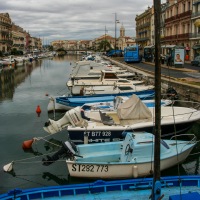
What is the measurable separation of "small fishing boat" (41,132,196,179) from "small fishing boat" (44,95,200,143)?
179 cm

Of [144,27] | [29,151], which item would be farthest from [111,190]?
[144,27]

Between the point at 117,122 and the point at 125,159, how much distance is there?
400 cm

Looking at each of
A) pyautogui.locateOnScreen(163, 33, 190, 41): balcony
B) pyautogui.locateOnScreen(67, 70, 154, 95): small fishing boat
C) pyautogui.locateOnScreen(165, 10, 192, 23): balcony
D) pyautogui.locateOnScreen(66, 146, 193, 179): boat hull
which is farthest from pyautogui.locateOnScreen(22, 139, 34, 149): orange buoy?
pyautogui.locateOnScreen(165, 10, 192, 23): balcony

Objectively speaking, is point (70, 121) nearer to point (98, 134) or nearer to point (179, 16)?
point (98, 134)

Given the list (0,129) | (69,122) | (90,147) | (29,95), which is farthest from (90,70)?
(90,147)

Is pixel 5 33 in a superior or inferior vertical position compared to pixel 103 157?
superior

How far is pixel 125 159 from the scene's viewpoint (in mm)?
11656

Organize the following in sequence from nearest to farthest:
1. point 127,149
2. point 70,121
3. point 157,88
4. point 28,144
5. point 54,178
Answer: point 157,88 → point 127,149 → point 54,178 → point 70,121 → point 28,144

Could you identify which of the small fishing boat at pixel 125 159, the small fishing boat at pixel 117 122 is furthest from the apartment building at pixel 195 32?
the small fishing boat at pixel 125 159

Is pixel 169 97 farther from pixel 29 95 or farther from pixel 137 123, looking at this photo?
pixel 29 95

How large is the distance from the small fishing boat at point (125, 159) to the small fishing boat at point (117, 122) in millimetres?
1785

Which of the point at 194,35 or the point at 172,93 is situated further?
the point at 194,35

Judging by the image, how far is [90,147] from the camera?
1252 centimetres

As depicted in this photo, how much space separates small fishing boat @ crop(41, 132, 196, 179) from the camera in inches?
444
